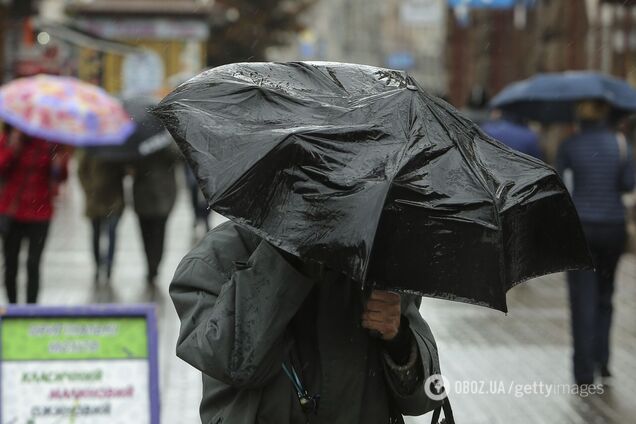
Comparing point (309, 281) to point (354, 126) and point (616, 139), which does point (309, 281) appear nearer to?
point (354, 126)

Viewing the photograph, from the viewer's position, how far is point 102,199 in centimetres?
1222

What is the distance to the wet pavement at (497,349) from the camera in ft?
23.0

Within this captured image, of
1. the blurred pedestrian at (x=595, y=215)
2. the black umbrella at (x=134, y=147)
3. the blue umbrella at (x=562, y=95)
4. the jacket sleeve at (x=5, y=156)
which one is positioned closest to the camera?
the blurred pedestrian at (x=595, y=215)

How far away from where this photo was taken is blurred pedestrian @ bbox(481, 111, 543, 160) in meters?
11.9

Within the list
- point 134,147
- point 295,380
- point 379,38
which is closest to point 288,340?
point 295,380

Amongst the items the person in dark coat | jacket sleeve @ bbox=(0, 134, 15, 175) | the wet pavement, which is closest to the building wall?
the wet pavement

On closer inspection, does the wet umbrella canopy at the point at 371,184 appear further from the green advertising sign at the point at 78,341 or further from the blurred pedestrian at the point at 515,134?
the blurred pedestrian at the point at 515,134

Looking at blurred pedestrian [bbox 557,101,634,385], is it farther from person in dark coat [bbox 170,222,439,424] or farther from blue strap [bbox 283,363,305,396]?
blue strap [bbox 283,363,305,396]

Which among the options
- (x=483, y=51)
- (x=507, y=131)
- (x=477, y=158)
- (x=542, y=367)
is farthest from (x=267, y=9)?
(x=477, y=158)

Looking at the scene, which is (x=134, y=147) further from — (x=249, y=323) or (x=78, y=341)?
(x=249, y=323)

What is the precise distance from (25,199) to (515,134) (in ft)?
17.8

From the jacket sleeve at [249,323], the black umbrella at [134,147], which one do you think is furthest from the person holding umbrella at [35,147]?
the jacket sleeve at [249,323]

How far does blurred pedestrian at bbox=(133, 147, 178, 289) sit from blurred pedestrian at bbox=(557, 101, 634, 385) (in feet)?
18.6

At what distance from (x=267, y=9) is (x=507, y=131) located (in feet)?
A: 120
